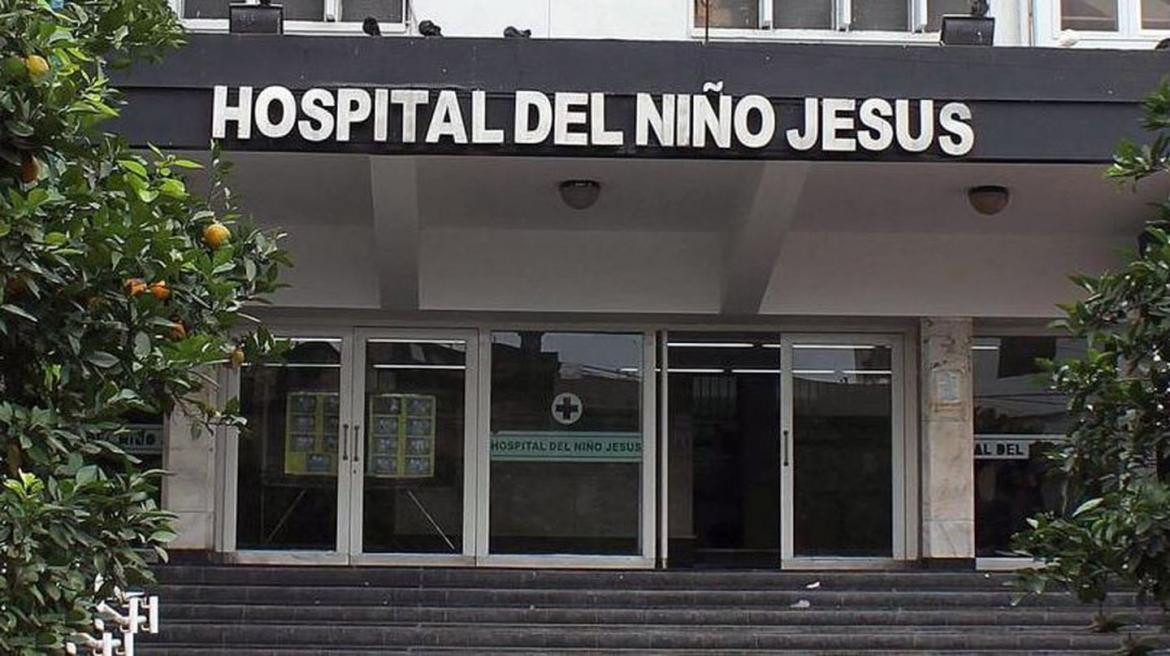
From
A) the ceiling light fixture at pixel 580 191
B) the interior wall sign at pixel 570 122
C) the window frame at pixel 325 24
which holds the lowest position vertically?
the ceiling light fixture at pixel 580 191

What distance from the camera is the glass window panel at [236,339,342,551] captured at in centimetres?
1068

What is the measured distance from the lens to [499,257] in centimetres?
1027

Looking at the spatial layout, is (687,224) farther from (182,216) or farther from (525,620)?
(182,216)

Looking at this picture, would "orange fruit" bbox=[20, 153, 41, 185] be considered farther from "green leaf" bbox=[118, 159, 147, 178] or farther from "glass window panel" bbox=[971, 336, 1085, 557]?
"glass window panel" bbox=[971, 336, 1085, 557]

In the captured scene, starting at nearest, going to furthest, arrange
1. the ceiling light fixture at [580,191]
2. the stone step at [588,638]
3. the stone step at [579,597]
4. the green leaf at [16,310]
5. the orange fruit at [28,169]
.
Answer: the green leaf at [16,310] < the orange fruit at [28,169] < the stone step at [588,638] < the ceiling light fixture at [580,191] < the stone step at [579,597]

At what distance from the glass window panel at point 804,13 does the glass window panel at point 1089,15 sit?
5.64ft

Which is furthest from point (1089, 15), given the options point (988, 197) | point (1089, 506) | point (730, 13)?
point (1089, 506)

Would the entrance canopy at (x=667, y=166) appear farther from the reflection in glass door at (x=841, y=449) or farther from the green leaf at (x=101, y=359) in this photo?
the green leaf at (x=101, y=359)

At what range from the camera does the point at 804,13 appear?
10258 millimetres

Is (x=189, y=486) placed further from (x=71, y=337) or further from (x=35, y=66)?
(x=35, y=66)

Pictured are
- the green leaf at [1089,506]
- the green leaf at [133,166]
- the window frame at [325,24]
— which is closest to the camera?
the green leaf at [133,166]

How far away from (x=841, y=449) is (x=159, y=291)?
8032 mm

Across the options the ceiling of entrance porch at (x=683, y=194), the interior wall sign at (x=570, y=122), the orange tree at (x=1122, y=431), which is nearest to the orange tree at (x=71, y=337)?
the orange tree at (x=1122, y=431)

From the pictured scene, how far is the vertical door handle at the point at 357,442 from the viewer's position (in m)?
10.7
